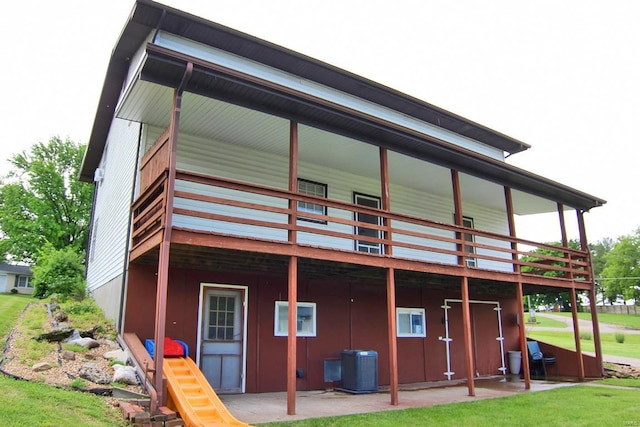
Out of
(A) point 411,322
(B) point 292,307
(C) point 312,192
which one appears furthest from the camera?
(A) point 411,322

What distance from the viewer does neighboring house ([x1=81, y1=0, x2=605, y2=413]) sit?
332 inches

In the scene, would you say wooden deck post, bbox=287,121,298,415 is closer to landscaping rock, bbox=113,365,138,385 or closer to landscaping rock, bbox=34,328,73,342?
landscaping rock, bbox=113,365,138,385

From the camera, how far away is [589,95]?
19.0 meters

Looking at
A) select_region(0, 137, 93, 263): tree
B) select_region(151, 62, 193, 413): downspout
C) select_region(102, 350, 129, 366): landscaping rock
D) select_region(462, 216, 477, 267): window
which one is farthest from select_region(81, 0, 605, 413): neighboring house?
select_region(0, 137, 93, 263): tree

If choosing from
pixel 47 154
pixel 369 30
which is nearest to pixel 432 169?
pixel 369 30

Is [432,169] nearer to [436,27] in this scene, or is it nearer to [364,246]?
[364,246]

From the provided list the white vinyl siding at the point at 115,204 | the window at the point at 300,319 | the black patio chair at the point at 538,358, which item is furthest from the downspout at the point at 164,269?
the black patio chair at the point at 538,358

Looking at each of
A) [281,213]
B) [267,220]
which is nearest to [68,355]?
[281,213]

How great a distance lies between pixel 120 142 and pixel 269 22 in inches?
313

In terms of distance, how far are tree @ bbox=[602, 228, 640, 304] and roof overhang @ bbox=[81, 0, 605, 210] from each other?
62878mm

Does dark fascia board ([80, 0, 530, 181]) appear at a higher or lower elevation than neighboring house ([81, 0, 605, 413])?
higher

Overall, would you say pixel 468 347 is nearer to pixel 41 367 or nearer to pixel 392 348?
pixel 392 348

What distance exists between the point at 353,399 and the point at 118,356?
15.5ft

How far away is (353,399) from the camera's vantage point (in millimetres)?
9938
